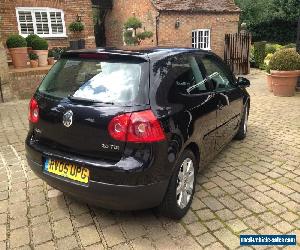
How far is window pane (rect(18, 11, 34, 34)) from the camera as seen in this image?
1464 cm

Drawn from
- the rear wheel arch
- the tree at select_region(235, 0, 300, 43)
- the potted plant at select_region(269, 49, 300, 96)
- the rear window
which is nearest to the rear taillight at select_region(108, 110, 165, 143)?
the rear window

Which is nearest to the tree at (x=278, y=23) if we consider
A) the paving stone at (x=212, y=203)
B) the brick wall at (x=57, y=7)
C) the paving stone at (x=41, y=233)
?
the brick wall at (x=57, y=7)

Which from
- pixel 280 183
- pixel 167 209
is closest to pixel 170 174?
pixel 167 209

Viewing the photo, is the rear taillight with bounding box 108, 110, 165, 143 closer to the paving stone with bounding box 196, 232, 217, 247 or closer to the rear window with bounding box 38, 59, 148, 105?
the rear window with bounding box 38, 59, 148, 105

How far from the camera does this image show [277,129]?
6.38 metres

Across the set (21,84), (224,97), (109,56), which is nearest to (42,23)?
(21,84)

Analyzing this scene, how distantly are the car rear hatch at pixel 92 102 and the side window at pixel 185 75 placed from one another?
39 cm

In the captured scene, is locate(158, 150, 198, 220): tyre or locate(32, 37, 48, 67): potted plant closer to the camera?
locate(158, 150, 198, 220): tyre

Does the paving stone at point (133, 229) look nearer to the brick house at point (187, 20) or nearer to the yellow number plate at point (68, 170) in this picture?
the yellow number plate at point (68, 170)

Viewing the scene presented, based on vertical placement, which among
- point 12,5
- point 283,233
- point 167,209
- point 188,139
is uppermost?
point 12,5

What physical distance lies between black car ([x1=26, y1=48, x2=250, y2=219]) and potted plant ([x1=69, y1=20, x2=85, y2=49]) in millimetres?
11858

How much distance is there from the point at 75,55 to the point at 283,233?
2.83m

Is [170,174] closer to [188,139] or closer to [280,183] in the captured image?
[188,139]

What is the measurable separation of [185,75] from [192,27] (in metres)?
15.5
